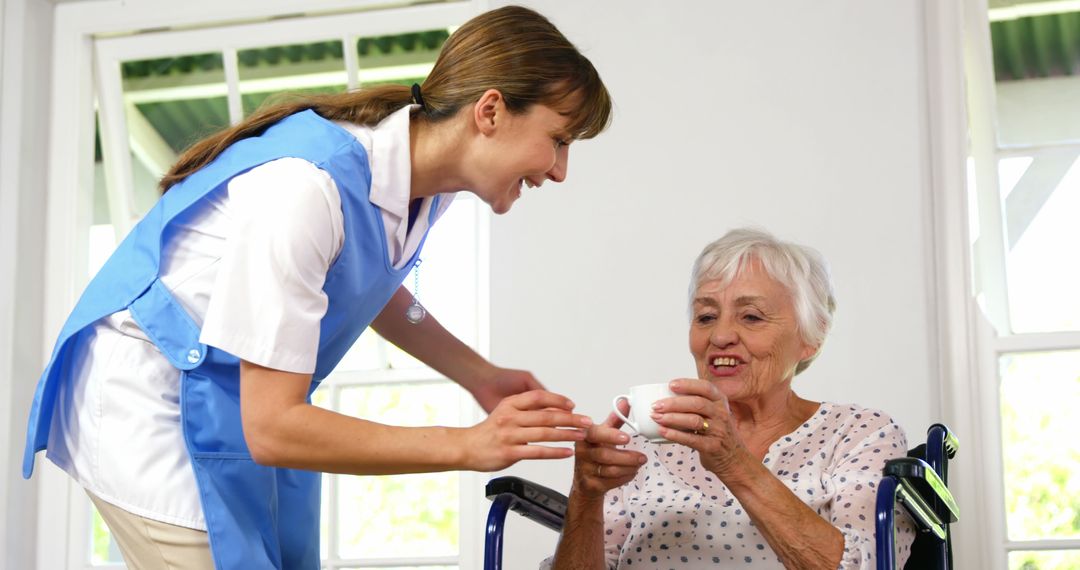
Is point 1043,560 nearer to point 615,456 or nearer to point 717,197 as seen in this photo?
point 717,197

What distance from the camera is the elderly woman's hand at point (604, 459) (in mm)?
1680

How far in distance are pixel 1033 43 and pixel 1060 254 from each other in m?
0.60

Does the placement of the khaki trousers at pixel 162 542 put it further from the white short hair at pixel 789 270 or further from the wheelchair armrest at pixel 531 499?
the white short hair at pixel 789 270

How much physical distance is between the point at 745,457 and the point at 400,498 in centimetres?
186

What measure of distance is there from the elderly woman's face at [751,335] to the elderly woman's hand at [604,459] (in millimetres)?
472

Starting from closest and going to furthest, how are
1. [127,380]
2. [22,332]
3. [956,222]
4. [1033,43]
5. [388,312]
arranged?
[127,380]
[388,312]
[956,222]
[1033,43]
[22,332]

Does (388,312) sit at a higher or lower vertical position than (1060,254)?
lower

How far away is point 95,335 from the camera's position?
1506mm

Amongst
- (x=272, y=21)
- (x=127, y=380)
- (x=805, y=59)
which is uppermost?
(x=272, y=21)

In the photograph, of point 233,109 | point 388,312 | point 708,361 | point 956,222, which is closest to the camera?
point 388,312

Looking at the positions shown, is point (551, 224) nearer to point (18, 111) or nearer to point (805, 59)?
point (805, 59)

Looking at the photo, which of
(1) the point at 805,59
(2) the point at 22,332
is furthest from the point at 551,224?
(2) the point at 22,332

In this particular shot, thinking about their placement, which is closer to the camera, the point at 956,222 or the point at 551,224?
the point at 956,222

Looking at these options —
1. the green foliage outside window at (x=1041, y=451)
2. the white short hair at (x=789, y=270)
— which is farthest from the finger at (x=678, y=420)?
the green foliage outside window at (x=1041, y=451)
